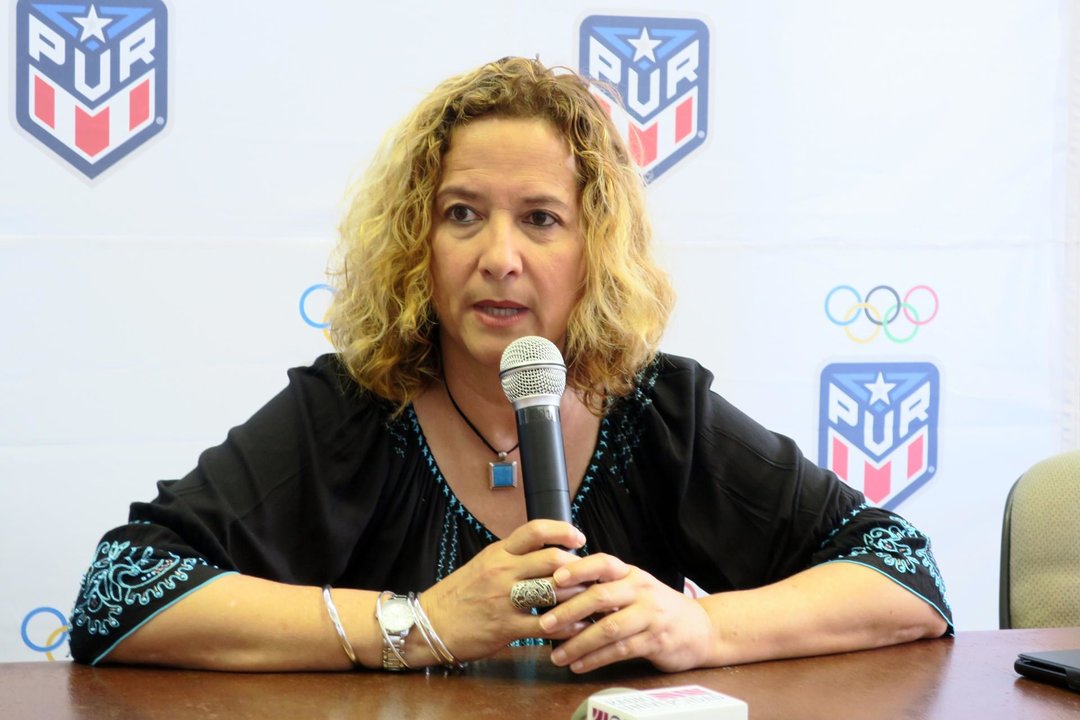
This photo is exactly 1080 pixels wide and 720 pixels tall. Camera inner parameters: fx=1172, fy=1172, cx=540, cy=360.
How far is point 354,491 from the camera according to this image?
5.68ft

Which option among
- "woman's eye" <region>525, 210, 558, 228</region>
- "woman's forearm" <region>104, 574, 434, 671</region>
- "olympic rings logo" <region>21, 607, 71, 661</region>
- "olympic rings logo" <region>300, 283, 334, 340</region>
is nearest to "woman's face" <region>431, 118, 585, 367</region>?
"woman's eye" <region>525, 210, 558, 228</region>

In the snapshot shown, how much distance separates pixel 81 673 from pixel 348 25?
1644 mm

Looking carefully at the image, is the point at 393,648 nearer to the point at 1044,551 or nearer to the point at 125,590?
the point at 125,590

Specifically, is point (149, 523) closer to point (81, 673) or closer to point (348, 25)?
point (81, 673)

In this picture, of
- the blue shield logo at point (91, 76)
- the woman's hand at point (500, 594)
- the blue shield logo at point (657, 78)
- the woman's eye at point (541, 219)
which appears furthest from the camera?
Result: the blue shield logo at point (657, 78)

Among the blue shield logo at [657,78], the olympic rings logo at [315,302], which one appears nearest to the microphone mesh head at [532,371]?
the olympic rings logo at [315,302]

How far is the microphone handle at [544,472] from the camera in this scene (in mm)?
1302

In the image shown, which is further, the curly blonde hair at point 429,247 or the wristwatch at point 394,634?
the curly blonde hair at point 429,247

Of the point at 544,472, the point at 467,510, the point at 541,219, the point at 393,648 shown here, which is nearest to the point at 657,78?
the point at 541,219

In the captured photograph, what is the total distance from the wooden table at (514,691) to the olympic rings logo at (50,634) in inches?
45.9

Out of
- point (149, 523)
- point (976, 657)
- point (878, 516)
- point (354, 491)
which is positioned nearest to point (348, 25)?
point (354, 491)

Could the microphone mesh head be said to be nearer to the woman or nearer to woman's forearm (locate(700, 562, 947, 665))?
the woman

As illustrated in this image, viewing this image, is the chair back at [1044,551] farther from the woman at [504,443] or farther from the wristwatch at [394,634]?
the wristwatch at [394,634]

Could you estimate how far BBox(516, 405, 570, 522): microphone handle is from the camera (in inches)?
51.3
